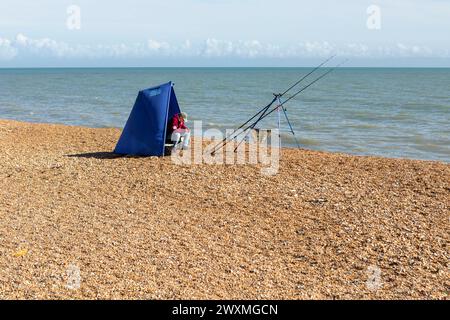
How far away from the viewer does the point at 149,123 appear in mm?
13609

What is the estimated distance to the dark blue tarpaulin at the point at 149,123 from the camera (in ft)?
44.1

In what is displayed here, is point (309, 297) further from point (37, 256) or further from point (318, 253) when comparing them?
point (37, 256)

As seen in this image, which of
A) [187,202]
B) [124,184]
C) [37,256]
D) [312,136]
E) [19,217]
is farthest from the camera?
[312,136]

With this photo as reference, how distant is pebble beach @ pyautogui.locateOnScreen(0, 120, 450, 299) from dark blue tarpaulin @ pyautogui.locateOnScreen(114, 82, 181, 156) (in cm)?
49

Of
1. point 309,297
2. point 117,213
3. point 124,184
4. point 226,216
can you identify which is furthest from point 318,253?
point 124,184

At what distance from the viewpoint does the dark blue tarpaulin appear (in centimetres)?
1345

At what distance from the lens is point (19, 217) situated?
9000mm

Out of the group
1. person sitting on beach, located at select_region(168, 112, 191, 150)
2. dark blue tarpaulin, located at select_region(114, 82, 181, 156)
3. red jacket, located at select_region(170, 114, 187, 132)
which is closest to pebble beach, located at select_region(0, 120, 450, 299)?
dark blue tarpaulin, located at select_region(114, 82, 181, 156)

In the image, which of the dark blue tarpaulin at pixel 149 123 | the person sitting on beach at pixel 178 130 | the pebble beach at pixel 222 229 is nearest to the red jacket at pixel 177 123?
the person sitting on beach at pixel 178 130

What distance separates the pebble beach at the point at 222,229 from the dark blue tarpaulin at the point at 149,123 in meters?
0.49

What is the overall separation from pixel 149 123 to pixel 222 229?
227 inches

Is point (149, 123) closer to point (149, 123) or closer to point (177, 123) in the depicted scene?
point (149, 123)
